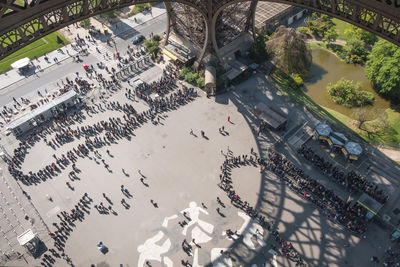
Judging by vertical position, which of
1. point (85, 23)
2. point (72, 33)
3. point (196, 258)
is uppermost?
point (85, 23)

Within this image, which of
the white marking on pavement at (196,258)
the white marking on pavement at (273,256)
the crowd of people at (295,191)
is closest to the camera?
the white marking on pavement at (273,256)

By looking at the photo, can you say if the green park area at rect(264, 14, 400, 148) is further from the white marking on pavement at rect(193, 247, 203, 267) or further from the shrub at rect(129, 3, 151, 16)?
the shrub at rect(129, 3, 151, 16)

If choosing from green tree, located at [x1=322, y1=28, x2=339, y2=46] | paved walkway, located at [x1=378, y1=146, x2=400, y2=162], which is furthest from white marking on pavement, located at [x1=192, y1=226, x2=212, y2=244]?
green tree, located at [x1=322, y1=28, x2=339, y2=46]

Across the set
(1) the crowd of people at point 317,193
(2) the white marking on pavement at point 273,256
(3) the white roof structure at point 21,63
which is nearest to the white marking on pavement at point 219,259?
(2) the white marking on pavement at point 273,256

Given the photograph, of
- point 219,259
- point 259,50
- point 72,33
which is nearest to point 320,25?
point 259,50

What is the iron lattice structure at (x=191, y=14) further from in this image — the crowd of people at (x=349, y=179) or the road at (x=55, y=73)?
the crowd of people at (x=349, y=179)

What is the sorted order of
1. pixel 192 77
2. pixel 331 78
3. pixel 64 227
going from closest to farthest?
1. pixel 64 227
2. pixel 192 77
3. pixel 331 78

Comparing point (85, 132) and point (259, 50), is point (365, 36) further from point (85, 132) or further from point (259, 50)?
point (85, 132)
